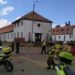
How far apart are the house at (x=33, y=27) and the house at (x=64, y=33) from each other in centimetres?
2574

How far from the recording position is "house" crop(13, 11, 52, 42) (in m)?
64.8

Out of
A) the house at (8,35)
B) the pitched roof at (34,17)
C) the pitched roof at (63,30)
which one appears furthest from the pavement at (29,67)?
the pitched roof at (63,30)

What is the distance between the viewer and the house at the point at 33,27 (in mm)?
64750

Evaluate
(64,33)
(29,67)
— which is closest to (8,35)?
(64,33)

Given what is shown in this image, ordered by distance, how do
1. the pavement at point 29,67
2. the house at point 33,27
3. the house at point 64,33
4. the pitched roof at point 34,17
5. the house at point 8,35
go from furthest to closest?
the house at point 64,33, the house at point 8,35, the pitched roof at point 34,17, the house at point 33,27, the pavement at point 29,67

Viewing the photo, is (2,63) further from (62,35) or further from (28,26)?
(62,35)

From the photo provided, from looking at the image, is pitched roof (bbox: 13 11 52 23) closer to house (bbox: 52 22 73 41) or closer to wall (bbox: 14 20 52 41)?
wall (bbox: 14 20 52 41)

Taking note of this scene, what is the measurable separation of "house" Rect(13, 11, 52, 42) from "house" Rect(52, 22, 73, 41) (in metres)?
25.7

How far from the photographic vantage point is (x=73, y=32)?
91188 millimetres

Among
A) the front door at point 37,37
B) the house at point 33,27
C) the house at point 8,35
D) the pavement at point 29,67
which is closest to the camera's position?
the pavement at point 29,67

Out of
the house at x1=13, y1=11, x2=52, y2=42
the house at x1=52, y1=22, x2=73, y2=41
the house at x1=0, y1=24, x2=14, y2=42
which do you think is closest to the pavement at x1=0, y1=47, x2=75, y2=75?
the house at x1=13, y1=11, x2=52, y2=42

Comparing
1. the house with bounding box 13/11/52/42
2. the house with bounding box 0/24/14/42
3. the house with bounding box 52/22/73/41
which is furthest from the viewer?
the house with bounding box 52/22/73/41

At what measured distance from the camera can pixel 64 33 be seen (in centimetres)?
9781

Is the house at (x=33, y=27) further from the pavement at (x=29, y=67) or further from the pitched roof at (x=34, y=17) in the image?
the pavement at (x=29, y=67)
